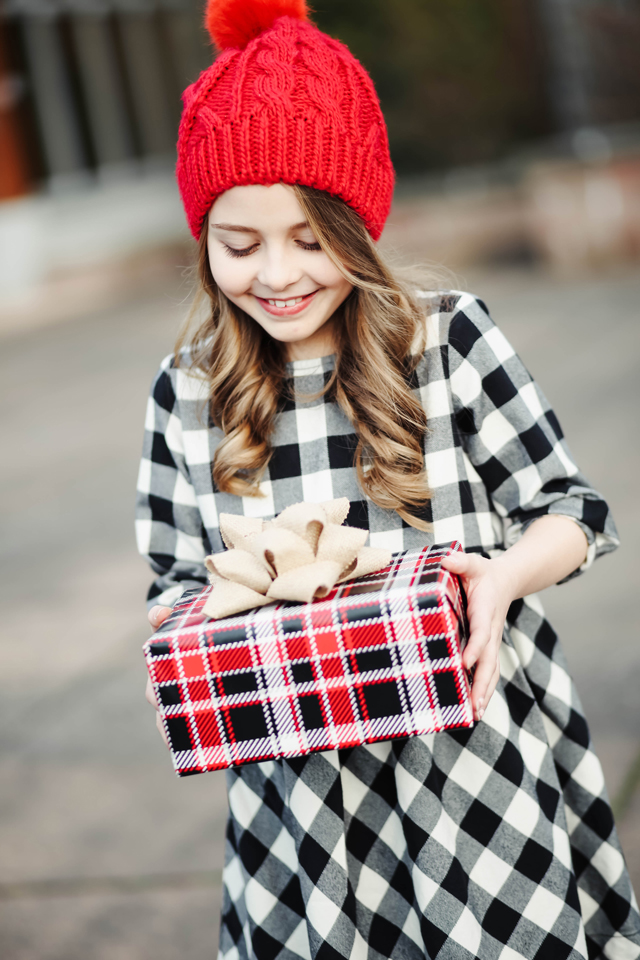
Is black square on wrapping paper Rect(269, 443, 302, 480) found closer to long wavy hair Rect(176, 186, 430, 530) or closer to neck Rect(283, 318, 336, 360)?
long wavy hair Rect(176, 186, 430, 530)

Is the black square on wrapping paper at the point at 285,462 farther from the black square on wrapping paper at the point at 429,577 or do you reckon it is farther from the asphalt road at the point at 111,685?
the asphalt road at the point at 111,685

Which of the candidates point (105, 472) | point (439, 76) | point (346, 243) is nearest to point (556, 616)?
point (346, 243)

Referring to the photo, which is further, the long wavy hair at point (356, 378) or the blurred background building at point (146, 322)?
the blurred background building at point (146, 322)

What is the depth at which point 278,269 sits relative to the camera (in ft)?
5.08

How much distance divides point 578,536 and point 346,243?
2.08 feet

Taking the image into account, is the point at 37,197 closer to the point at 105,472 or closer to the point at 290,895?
the point at 105,472

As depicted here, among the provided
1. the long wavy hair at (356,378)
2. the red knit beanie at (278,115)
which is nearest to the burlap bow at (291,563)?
the long wavy hair at (356,378)

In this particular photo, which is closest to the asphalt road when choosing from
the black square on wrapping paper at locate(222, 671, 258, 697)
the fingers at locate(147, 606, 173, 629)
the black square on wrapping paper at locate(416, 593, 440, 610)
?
the fingers at locate(147, 606, 173, 629)

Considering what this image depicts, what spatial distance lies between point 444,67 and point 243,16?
12743 mm

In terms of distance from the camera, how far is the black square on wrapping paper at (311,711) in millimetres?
1318

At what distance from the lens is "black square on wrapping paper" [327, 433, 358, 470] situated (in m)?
1.68

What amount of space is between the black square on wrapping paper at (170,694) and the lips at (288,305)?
66 cm

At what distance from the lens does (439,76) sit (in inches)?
521

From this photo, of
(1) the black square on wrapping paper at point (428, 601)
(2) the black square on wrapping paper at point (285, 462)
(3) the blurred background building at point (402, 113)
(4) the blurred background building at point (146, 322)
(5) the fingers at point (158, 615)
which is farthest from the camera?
(3) the blurred background building at point (402, 113)
